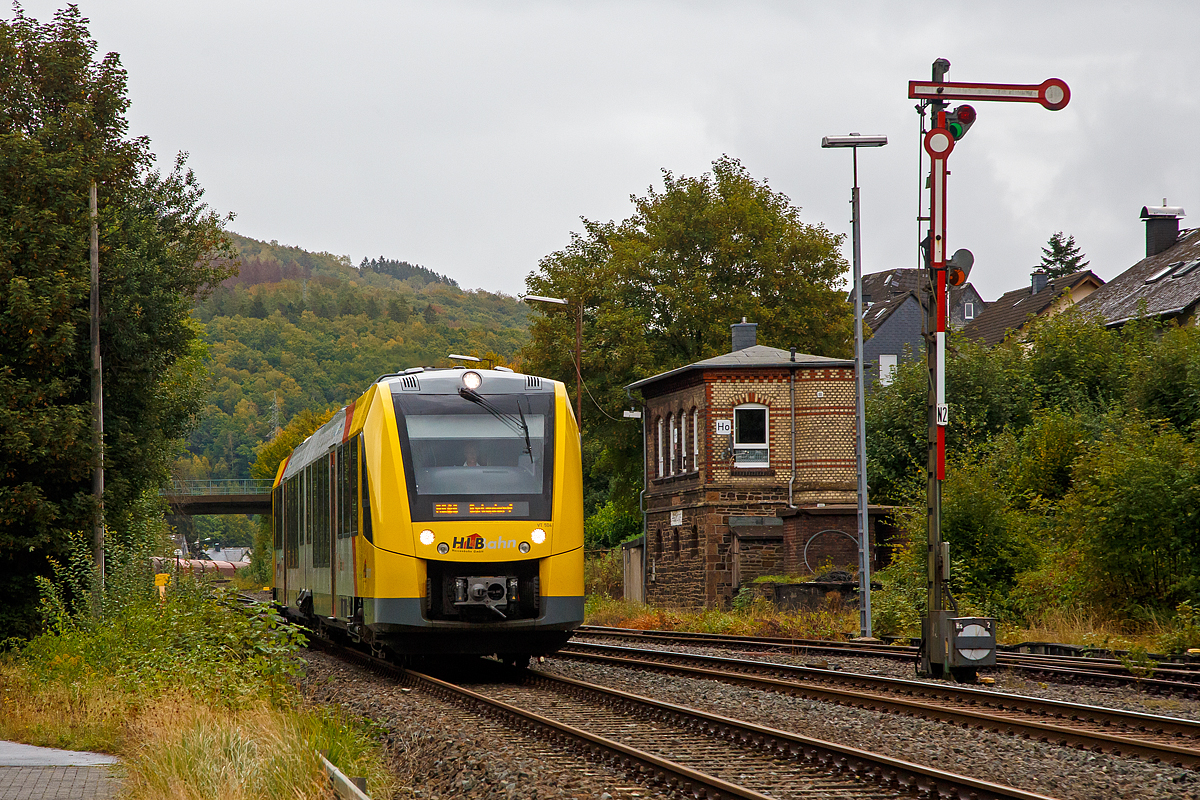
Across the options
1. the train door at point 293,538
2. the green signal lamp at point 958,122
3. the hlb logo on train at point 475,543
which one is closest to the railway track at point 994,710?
the hlb logo on train at point 475,543

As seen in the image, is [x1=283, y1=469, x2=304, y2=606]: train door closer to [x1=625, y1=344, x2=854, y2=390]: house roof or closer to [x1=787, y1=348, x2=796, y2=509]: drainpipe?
[x1=625, y1=344, x2=854, y2=390]: house roof

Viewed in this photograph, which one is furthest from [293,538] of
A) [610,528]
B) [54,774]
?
[610,528]

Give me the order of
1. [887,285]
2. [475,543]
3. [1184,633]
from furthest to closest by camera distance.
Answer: [887,285], [1184,633], [475,543]

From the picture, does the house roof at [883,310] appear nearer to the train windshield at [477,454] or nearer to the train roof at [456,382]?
the train roof at [456,382]

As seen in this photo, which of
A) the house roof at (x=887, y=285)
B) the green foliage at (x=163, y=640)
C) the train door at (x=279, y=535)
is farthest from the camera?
the house roof at (x=887, y=285)

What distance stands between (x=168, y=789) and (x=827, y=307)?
43.3 m

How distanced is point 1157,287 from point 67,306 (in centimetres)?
4120

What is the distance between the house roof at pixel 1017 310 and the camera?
64812 mm

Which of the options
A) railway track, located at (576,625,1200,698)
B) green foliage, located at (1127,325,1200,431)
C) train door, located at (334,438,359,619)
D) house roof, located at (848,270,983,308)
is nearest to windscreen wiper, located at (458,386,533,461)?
train door, located at (334,438,359,619)

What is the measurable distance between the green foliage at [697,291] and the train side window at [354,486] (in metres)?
31.1

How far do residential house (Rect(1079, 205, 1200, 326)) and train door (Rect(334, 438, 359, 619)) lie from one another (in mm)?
33701

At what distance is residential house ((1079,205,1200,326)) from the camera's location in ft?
147

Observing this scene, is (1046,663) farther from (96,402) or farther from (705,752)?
(96,402)

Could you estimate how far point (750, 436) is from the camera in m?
36.1
